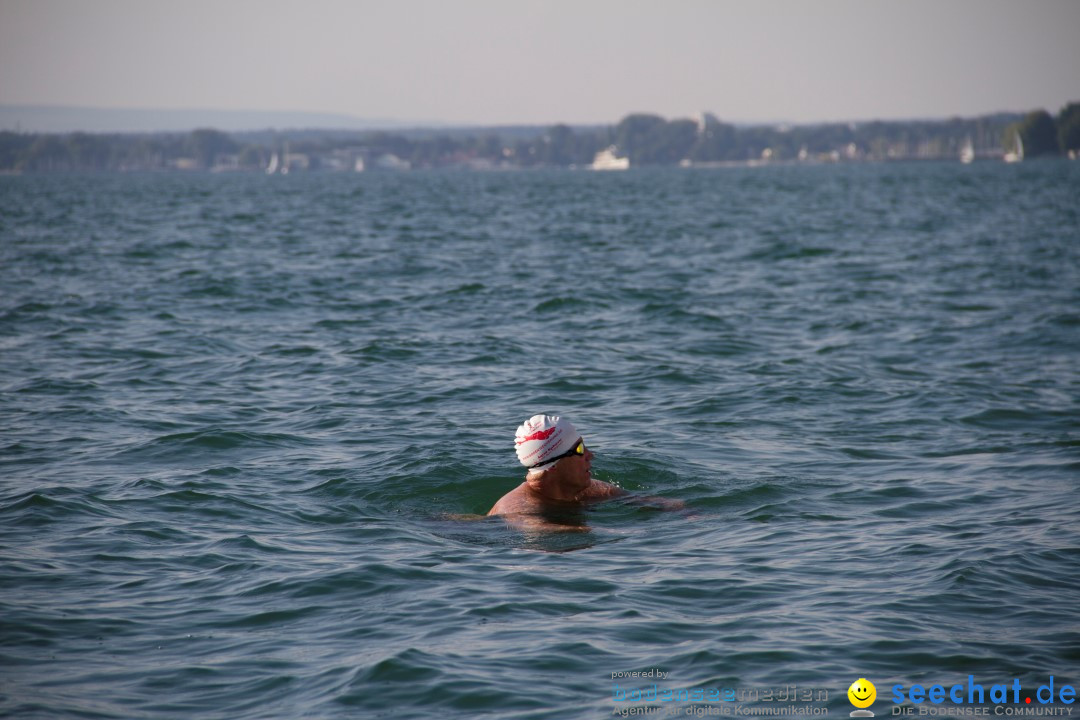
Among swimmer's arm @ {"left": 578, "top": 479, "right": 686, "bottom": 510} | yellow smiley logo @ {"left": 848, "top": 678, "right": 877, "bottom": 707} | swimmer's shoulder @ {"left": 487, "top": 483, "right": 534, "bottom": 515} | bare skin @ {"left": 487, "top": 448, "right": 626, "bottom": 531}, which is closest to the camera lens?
yellow smiley logo @ {"left": 848, "top": 678, "right": 877, "bottom": 707}

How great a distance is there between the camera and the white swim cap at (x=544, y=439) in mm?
10070

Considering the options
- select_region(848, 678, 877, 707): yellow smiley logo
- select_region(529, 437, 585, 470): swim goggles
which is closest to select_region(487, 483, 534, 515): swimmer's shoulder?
select_region(529, 437, 585, 470): swim goggles

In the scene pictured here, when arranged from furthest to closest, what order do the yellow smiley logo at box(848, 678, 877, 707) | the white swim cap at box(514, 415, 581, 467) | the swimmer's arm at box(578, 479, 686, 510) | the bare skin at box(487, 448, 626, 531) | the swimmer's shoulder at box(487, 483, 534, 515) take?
the swimmer's arm at box(578, 479, 686, 510), the swimmer's shoulder at box(487, 483, 534, 515), the bare skin at box(487, 448, 626, 531), the white swim cap at box(514, 415, 581, 467), the yellow smiley logo at box(848, 678, 877, 707)

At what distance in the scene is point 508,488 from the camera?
11.9 meters

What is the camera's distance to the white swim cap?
10070mm

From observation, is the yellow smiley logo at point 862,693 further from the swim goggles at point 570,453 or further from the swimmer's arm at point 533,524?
the swim goggles at point 570,453

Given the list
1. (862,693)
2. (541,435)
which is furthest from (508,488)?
(862,693)

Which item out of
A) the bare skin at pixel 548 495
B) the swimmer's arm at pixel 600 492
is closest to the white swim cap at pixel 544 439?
the bare skin at pixel 548 495

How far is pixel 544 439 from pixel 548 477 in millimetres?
414

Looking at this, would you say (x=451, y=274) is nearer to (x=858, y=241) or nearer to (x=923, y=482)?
(x=858, y=241)

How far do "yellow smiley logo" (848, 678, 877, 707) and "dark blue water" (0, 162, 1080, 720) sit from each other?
0.06 m

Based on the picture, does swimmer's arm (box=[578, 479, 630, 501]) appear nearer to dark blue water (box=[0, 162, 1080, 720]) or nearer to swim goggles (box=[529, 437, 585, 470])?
dark blue water (box=[0, 162, 1080, 720])

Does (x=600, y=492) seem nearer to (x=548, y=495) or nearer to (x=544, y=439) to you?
(x=548, y=495)

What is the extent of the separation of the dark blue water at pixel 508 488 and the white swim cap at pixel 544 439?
73cm
